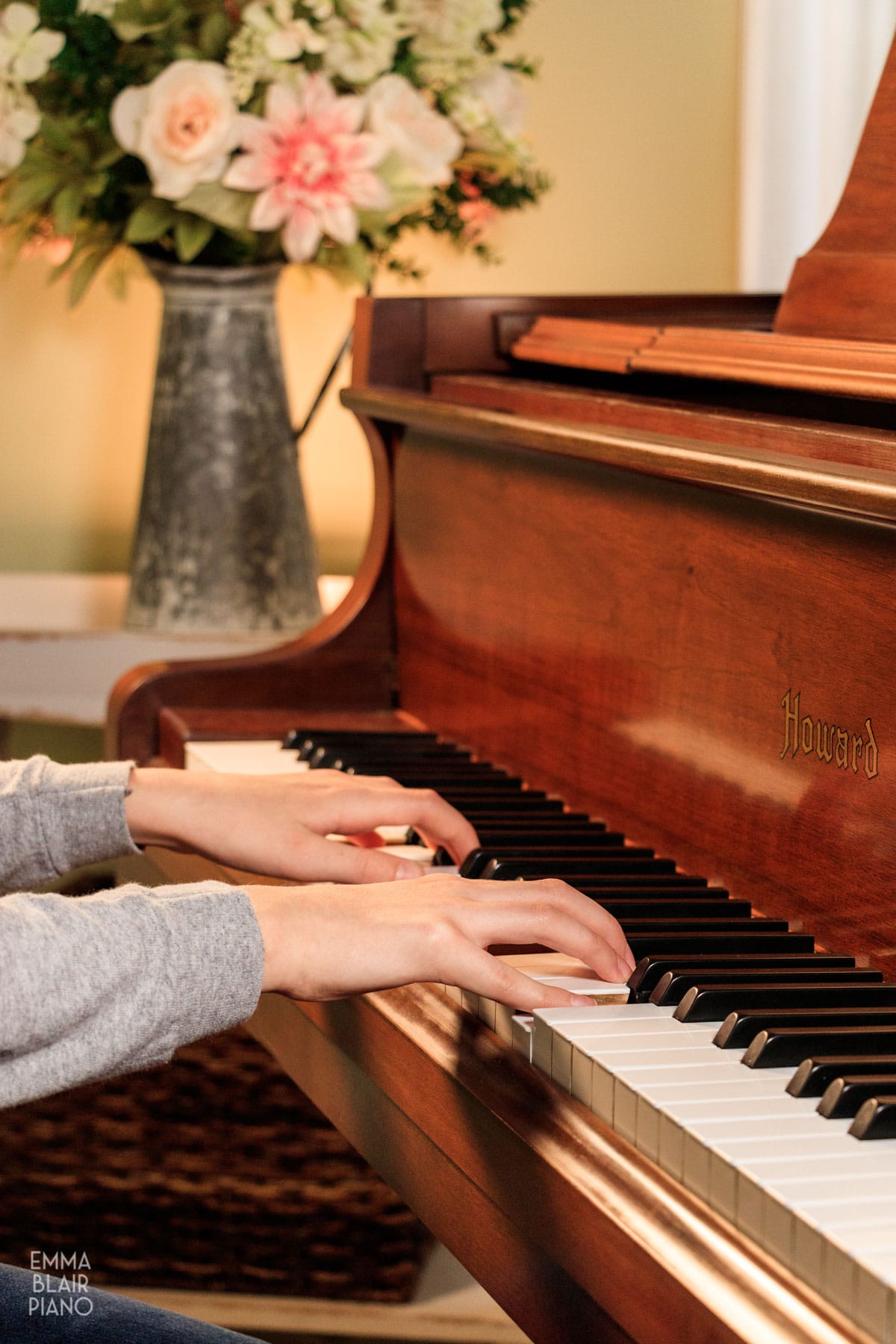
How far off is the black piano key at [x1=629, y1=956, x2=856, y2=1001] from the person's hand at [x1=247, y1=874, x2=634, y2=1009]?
4 centimetres

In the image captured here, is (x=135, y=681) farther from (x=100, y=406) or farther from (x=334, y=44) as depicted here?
(x=100, y=406)

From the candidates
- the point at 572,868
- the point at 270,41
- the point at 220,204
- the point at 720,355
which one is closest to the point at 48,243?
the point at 220,204

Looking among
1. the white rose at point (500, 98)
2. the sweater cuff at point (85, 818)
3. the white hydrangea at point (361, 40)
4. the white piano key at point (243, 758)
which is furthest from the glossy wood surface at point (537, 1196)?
the white rose at point (500, 98)

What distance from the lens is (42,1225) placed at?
7.16ft

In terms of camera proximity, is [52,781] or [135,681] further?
[135,681]

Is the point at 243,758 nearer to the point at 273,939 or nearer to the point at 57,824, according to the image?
the point at 57,824

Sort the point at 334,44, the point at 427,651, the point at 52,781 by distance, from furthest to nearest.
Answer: the point at 334,44
the point at 427,651
the point at 52,781

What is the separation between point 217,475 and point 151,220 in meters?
0.32

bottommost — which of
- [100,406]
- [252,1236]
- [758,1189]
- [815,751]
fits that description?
[252,1236]

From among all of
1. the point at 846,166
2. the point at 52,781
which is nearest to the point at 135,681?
the point at 52,781

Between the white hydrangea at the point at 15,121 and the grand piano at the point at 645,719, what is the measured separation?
61 centimetres

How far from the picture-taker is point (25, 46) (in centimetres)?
202

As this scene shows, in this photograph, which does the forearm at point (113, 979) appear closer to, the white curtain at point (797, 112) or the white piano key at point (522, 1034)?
the white piano key at point (522, 1034)

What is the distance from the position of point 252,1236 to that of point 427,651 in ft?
2.96
